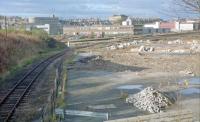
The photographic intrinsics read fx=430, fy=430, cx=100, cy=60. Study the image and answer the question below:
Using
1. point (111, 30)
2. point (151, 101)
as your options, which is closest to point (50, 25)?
point (111, 30)

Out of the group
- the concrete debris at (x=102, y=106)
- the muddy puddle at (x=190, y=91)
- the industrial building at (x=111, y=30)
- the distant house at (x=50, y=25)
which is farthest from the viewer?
the distant house at (x=50, y=25)

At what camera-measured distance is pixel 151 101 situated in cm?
1719

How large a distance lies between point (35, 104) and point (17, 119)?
3.71 m

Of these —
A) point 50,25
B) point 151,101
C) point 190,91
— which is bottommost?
point 190,91

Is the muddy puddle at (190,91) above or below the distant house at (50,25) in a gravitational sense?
below

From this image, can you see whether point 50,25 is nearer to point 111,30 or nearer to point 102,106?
point 111,30

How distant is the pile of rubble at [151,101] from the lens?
16.6 metres

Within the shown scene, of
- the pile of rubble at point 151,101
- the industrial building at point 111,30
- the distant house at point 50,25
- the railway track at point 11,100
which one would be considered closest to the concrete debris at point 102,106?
the pile of rubble at point 151,101

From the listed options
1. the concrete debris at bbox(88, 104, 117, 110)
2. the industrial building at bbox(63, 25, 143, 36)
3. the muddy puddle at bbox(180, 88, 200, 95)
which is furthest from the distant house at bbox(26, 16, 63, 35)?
the concrete debris at bbox(88, 104, 117, 110)

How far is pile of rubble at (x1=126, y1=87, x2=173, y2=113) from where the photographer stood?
16631mm

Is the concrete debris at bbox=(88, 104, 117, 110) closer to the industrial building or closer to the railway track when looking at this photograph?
the railway track

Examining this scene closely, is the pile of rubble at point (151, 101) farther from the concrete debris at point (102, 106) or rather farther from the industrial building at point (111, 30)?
the industrial building at point (111, 30)

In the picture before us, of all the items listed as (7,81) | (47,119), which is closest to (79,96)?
(47,119)

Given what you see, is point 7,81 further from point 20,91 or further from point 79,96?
point 79,96
